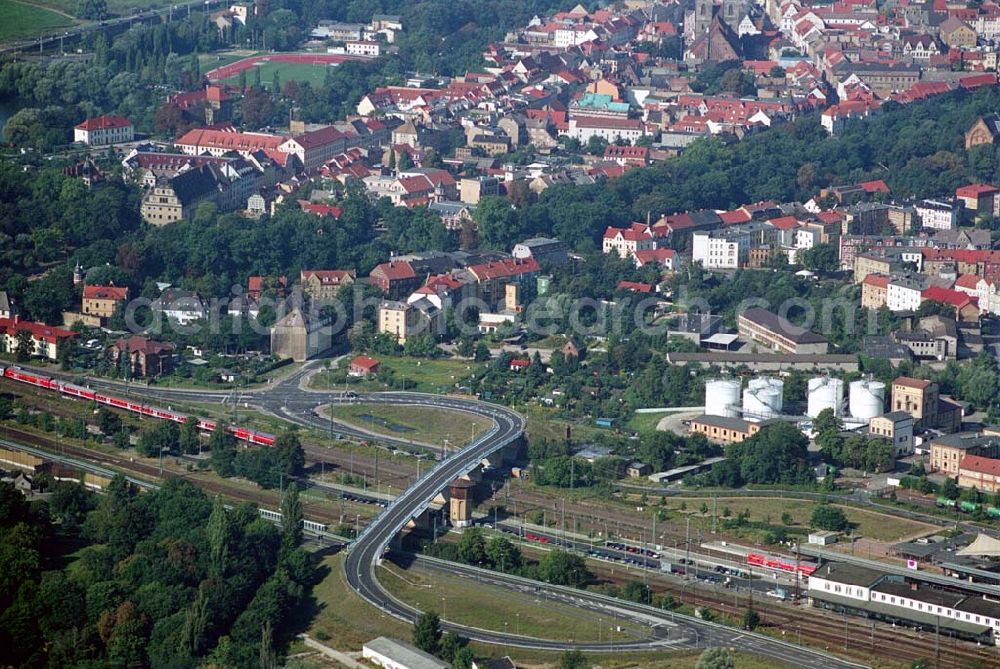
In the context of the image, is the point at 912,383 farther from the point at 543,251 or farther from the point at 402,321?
the point at 543,251

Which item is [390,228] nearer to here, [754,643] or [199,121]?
[199,121]

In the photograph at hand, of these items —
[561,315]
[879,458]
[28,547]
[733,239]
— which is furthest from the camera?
[733,239]

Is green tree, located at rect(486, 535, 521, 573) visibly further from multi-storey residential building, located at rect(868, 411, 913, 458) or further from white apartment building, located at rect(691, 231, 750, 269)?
white apartment building, located at rect(691, 231, 750, 269)

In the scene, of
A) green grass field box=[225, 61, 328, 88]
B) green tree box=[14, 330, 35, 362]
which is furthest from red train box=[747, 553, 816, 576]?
green grass field box=[225, 61, 328, 88]

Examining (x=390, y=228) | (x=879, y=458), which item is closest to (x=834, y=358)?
(x=879, y=458)

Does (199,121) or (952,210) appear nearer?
(952,210)

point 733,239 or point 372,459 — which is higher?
point 733,239

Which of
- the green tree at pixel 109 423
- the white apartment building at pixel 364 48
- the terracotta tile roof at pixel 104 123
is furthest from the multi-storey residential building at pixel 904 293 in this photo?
the white apartment building at pixel 364 48
